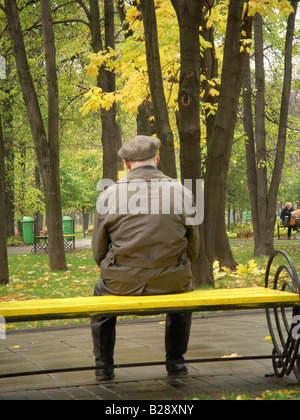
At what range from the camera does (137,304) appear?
4391mm

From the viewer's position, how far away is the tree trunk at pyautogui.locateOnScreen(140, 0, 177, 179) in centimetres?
969

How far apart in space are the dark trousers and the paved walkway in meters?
0.19

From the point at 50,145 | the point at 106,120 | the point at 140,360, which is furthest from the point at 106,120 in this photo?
the point at 140,360

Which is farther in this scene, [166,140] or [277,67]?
[277,67]

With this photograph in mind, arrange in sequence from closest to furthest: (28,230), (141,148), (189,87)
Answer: (141,148), (189,87), (28,230)

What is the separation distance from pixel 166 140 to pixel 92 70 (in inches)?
148

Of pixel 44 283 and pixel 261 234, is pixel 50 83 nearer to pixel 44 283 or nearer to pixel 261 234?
pixel 44 283

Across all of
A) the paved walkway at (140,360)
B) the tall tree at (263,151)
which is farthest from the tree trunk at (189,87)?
the tall tree at (263,151)

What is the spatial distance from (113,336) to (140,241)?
0.85 metres

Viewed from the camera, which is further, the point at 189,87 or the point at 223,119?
the point at 223,119

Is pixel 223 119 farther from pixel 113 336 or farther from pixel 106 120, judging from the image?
pixel 106 120

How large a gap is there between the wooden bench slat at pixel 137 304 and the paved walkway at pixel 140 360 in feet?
1.95

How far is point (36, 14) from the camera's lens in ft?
59.3
